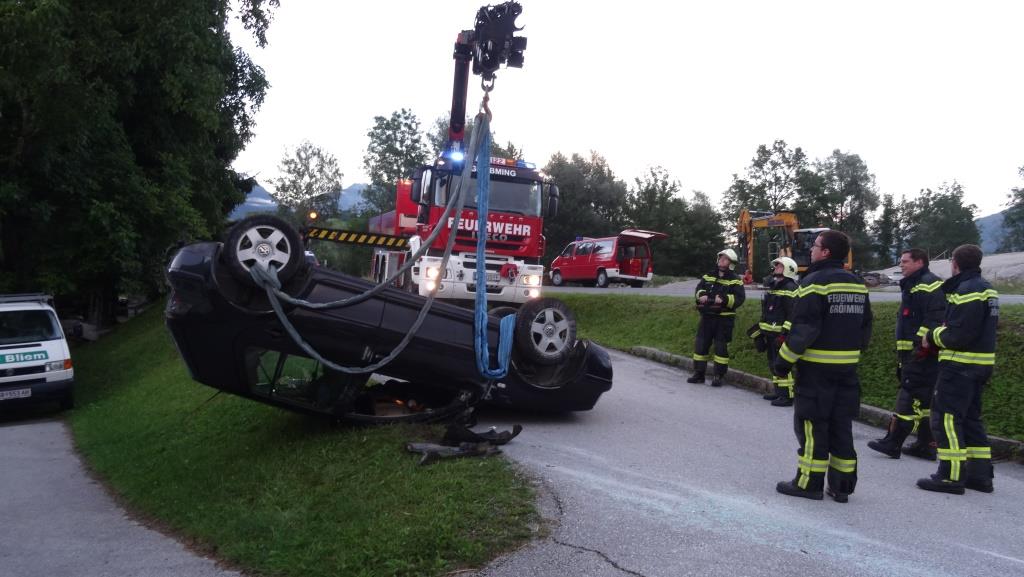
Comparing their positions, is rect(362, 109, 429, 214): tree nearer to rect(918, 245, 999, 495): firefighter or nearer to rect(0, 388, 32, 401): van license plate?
rect(0, 388, 32, 401): van license plate

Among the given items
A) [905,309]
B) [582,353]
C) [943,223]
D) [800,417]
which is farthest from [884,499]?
[943,223]

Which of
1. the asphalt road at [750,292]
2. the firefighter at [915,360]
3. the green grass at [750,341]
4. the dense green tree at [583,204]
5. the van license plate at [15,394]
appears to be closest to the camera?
the firefighter at [915,360]

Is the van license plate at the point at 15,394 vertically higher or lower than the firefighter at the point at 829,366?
lower

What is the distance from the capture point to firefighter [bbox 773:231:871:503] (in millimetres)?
5227

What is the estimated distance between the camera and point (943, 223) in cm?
5769

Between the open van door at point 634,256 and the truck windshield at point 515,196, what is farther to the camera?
the open van door at point 634,256

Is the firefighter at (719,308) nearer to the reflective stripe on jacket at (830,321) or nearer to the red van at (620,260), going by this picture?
the reflective stripe on jacket at (830,321)

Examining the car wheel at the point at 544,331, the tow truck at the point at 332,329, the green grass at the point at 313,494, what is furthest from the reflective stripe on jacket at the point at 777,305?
the green grass at the point at 313,494

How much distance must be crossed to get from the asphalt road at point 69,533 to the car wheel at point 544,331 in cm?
306

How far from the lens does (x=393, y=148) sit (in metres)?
65.9

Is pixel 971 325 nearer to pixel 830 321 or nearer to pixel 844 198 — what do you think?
pixel 830 321

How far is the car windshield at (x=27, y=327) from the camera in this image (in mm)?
13242

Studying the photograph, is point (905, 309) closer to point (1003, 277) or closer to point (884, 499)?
point (884, 499)

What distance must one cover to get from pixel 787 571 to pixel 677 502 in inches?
43.4
